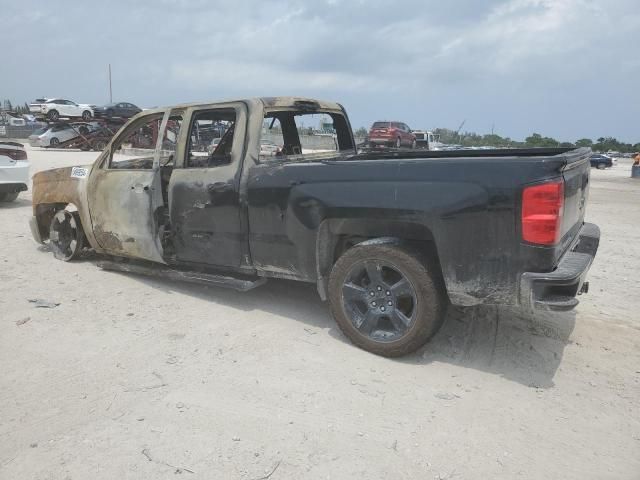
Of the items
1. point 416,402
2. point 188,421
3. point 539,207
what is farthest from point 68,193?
point 539,207

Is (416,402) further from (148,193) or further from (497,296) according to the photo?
(148,193)

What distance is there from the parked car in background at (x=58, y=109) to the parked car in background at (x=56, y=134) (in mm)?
6313

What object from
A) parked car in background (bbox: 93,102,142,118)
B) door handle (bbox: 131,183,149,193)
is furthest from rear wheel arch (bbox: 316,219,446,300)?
parked car in background (bbox: 93,102,142,118)

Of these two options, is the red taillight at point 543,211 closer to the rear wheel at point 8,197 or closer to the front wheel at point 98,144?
the rear wheel at point 8,197

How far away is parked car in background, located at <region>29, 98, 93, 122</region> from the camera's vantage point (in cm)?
3319

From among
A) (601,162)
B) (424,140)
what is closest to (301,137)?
(424,140)

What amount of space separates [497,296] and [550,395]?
2.33ft

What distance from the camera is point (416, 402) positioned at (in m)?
3.20

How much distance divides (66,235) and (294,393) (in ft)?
14.1

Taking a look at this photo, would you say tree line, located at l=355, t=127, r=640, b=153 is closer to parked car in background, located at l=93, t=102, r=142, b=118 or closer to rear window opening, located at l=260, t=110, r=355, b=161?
parked car in background, located at l=93, t=102, r=142, b=118

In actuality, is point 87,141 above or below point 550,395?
above

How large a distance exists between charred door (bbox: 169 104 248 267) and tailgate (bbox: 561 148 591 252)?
2484 millimetres

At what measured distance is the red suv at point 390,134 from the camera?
3038 centimetres

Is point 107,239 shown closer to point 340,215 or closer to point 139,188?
point 139,188
